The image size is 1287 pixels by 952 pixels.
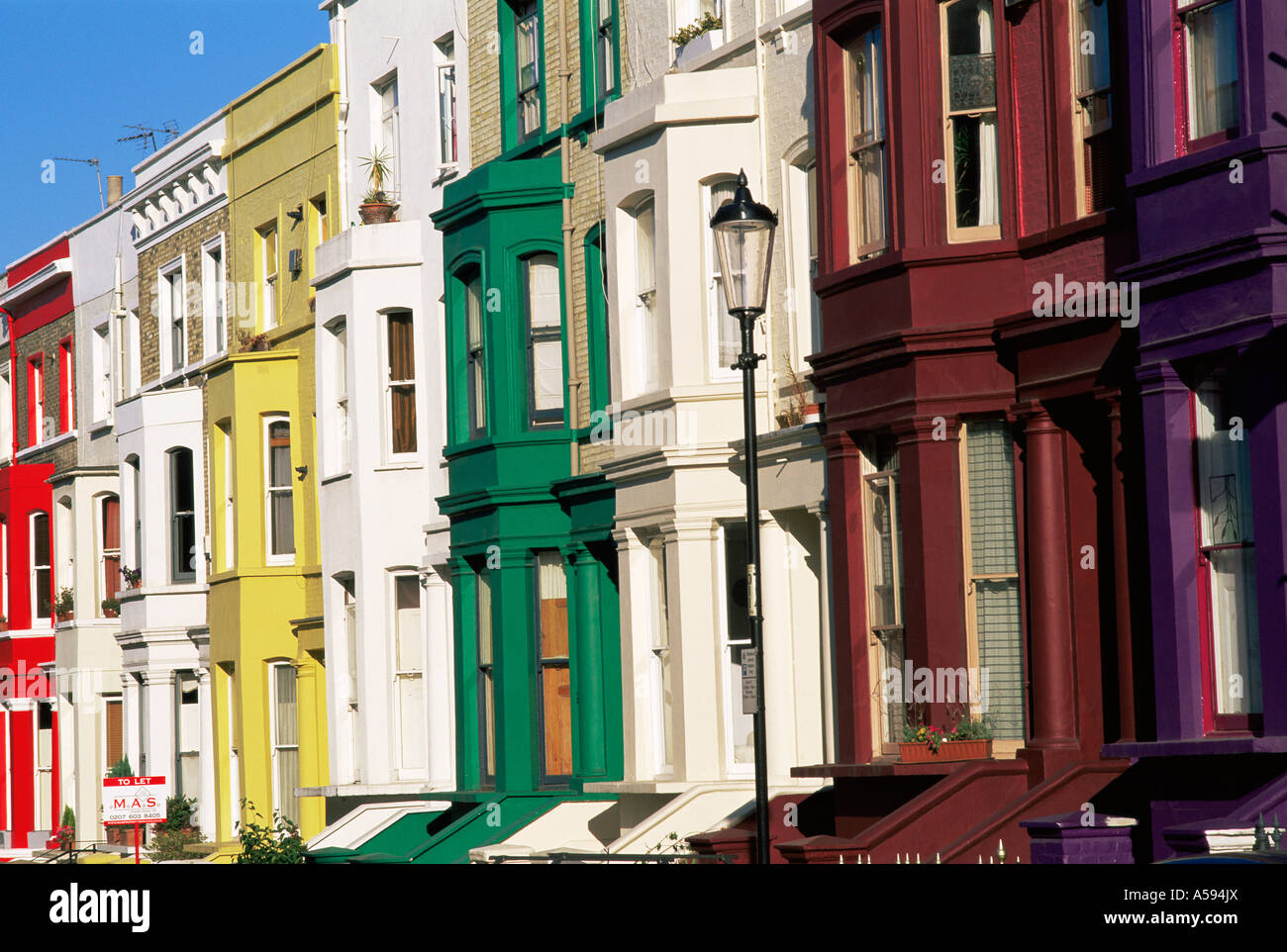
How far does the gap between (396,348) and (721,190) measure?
798 centimetres

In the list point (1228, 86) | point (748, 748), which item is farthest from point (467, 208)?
point (1228, 86)

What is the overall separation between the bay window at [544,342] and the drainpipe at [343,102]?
661 cm

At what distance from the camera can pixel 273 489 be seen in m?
31.5

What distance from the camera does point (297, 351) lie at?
31391mm

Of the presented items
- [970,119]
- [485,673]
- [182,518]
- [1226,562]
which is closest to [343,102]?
[182,518]

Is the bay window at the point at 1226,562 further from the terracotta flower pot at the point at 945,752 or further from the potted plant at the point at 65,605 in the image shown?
the potted plant at the point at 65,605

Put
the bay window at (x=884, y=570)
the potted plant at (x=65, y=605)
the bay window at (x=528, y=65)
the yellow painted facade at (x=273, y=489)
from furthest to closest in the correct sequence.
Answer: the potted plant at (x=65, y=605)
the yellow painted facade at (x=273, y=489)
the bay window at (x=528, y=65)
the bay window at (x=884, y=570)

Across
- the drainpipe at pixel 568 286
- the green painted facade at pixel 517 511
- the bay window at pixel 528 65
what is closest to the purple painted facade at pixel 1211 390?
the green painted facade at pixel 517 511

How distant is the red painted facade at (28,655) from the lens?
4050 centimetres

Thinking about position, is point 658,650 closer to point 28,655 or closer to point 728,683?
point 728,683

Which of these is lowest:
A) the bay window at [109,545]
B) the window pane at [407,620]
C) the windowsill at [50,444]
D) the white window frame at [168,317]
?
the window pane at [407,620]

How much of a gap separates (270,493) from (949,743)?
17.1 meters

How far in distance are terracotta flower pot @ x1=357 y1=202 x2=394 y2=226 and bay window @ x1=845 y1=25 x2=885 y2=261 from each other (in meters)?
11.0
